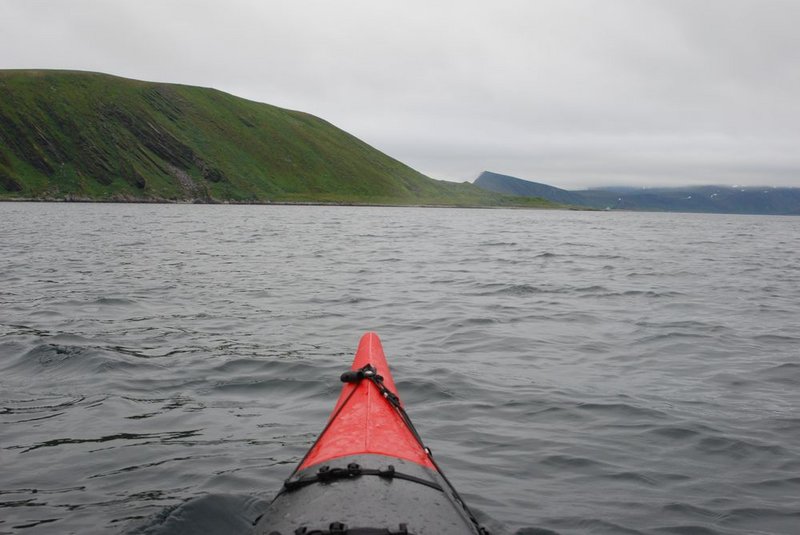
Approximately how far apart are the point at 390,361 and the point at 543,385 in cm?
278

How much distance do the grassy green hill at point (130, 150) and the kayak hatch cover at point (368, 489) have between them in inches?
5417

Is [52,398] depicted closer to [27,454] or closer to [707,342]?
[27,454]

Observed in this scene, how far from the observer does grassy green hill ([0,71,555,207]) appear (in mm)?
137500

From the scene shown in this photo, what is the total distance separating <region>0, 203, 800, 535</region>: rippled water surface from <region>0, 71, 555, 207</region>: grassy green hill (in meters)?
127

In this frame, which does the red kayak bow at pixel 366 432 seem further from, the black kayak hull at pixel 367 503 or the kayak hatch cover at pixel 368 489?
the black kayak hull at pixel 367 503

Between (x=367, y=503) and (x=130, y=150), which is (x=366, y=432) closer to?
(x=367, y=503)

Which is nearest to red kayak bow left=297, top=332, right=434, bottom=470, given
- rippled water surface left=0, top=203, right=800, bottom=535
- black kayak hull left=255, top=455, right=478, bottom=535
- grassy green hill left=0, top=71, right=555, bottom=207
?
black kayak hull left=255, top=455, right=478, bottom=535

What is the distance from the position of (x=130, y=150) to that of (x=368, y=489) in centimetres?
16720

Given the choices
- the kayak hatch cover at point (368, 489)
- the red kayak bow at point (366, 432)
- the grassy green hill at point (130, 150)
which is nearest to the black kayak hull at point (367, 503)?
the kayak hatch cover at point (368, 489)

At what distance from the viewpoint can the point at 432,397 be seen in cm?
969

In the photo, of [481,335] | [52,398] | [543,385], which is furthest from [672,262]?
[52,398]

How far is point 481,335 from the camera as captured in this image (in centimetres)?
1415

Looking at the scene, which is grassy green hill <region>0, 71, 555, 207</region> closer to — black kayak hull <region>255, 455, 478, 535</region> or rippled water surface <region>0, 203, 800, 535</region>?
rippled water surface <region>0, 203, 800, 535</region>

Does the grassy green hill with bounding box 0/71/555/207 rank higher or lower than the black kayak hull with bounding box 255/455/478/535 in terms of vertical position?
higher
